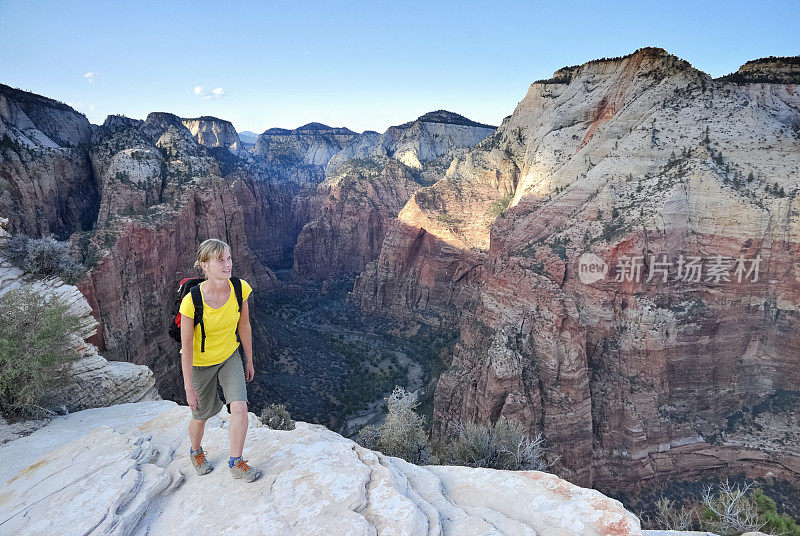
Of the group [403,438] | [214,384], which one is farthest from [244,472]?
[403,438]

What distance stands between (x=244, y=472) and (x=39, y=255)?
616 inches

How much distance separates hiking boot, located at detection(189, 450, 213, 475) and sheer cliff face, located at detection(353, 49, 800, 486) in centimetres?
1856

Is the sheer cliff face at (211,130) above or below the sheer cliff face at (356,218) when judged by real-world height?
above

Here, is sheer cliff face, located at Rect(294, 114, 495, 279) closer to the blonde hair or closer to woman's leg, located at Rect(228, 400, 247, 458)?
the blonde hair

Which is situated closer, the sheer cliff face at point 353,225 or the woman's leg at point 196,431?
the woman's leg at point 196,431

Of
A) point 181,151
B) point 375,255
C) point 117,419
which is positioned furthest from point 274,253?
point 117,419

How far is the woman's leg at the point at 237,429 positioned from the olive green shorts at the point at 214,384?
0.16 meters

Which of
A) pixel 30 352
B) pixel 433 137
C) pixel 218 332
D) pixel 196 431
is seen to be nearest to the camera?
pixel 218 332

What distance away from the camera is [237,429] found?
521 cm

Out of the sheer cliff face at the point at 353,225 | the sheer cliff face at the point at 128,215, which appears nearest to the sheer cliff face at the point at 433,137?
the sheer cliff face at the point at 353,225

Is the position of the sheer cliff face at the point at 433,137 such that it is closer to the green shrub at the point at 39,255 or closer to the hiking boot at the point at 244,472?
the green shrub at the point at 39,255

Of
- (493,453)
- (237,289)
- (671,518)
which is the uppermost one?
(237,289)

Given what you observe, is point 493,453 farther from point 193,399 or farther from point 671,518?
point 193,399

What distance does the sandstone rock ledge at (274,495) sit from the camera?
4.48 m
